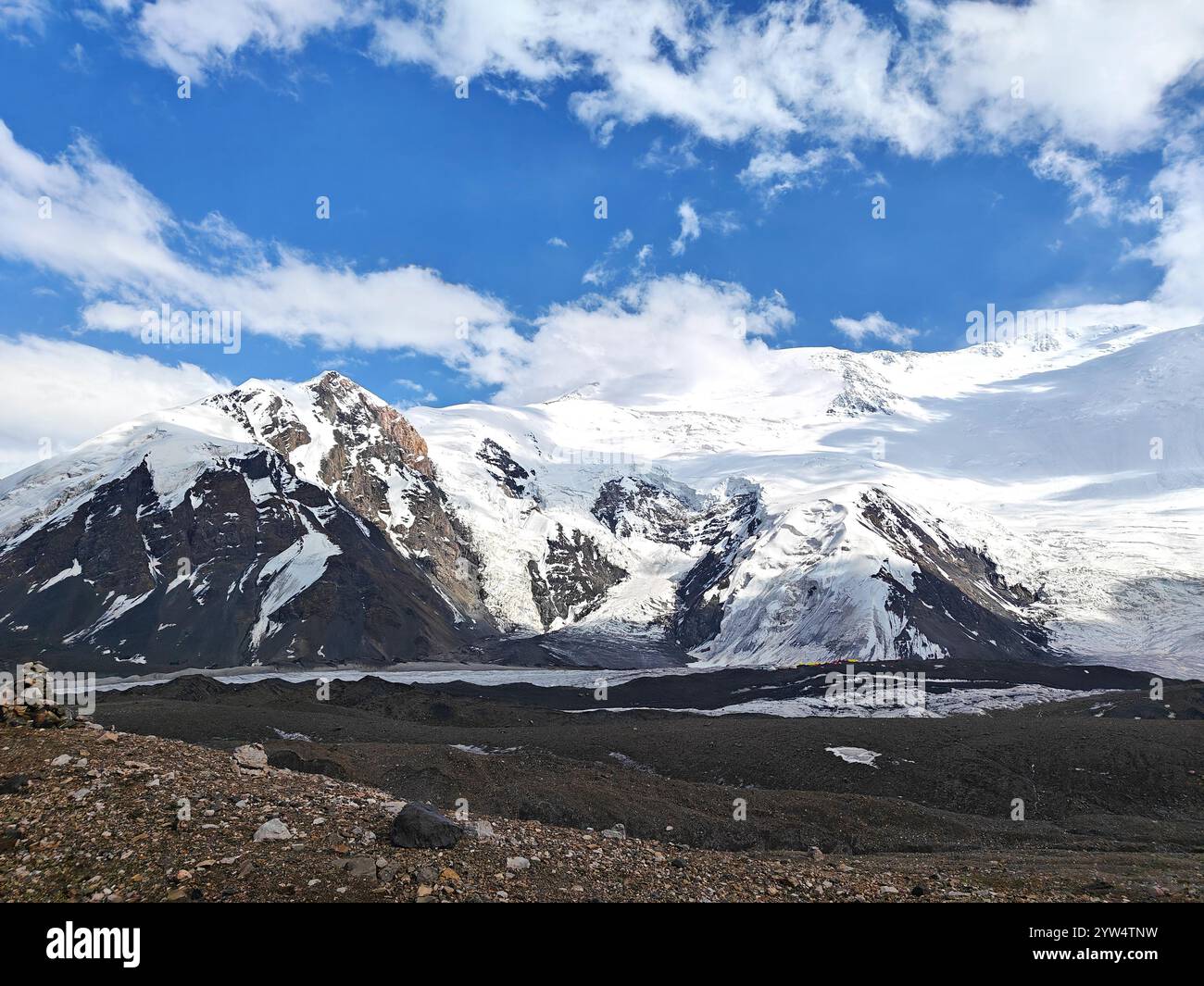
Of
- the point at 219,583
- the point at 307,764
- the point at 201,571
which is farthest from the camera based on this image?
the point at 201,571

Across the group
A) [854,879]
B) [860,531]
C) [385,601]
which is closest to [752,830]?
[854,879]

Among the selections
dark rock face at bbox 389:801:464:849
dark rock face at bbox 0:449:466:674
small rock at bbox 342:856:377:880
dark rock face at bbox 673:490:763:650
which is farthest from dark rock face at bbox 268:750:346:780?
dark rock face at bbox 673:490:763:650

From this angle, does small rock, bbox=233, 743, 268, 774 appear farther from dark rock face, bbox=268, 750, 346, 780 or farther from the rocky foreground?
dark rock face, bbox=268, 750, 346, 780

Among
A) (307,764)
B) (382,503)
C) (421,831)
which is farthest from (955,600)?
(421,831)

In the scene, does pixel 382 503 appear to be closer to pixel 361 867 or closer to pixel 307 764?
pixel 307 764

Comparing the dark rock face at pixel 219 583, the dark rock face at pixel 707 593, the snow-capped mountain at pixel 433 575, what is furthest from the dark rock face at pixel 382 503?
the dark rock face at pixel 707 593

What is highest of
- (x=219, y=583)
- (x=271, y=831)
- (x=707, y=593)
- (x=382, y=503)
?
(x=382, y=503)
